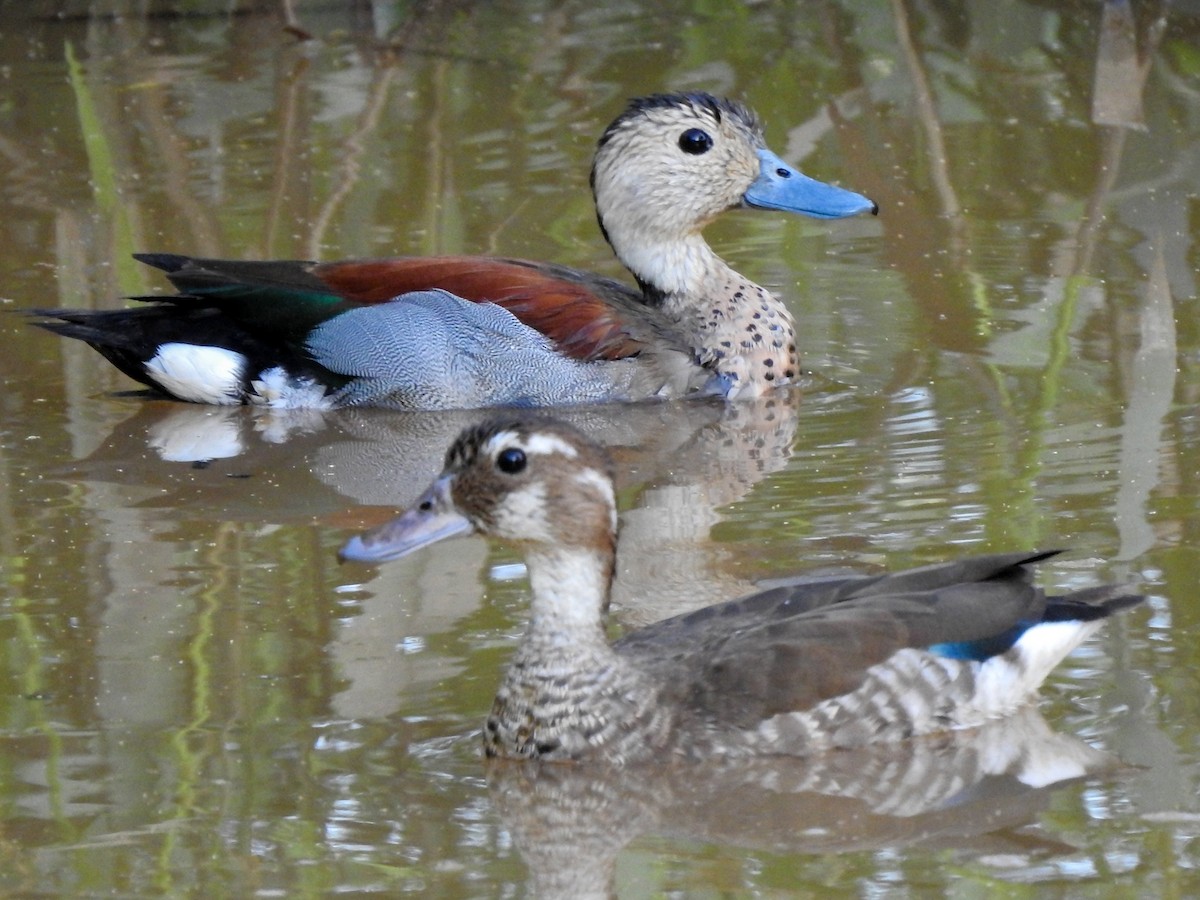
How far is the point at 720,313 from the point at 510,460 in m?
3.54

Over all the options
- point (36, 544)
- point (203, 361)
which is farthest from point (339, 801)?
point (203, 361)

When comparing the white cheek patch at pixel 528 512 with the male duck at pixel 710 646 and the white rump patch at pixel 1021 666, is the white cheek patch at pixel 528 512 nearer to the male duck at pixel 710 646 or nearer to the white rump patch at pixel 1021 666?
the male duck at pixel 710 646

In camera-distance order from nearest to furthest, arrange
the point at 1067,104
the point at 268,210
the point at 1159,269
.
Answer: the point at 1159,269
the point at 268,210
the point at 1067,104

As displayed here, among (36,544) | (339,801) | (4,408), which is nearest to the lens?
(339,801)

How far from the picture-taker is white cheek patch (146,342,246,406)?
8.33 meters

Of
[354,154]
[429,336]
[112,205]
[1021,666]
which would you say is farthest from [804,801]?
[354,154]

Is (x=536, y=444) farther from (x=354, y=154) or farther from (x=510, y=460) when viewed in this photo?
(x=354, y=154)

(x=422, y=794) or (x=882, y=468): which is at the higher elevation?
(x=882, y=468)

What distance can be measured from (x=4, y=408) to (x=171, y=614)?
2.46 metres

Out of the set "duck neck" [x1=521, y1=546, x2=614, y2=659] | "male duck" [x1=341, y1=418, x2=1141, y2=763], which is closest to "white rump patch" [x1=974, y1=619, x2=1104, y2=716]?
"male duck" [x1=341, y1=418, x2=1141, y2=763]

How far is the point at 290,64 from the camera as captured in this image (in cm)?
1382

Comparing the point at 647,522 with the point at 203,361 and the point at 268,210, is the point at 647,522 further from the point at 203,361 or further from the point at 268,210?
the point at 268,210

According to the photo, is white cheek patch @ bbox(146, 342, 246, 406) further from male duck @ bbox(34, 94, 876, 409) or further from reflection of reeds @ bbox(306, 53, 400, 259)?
reflection of reeds @ bbox(306, 53, 400, 259)

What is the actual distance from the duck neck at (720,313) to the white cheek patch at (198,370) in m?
1.62
